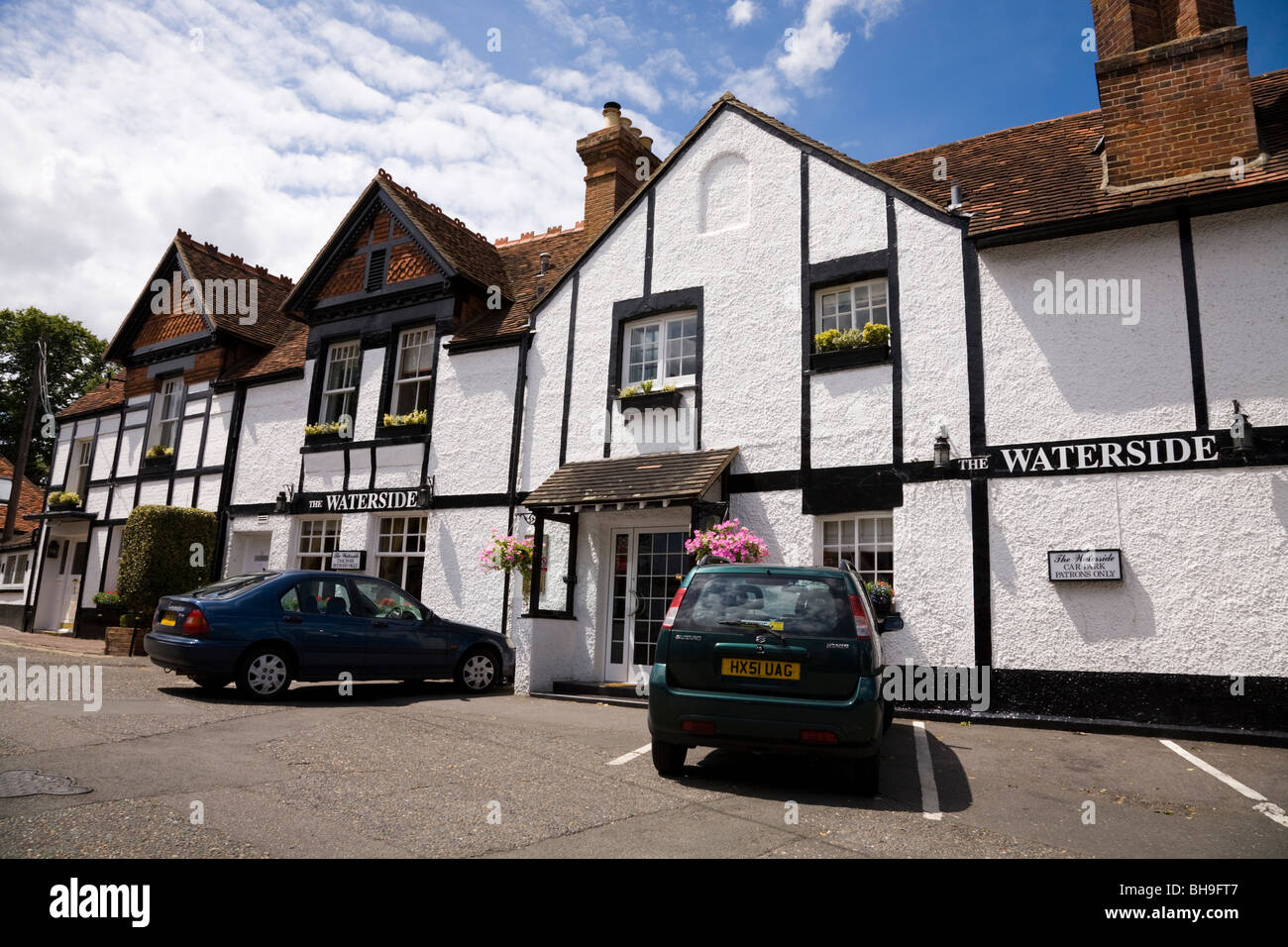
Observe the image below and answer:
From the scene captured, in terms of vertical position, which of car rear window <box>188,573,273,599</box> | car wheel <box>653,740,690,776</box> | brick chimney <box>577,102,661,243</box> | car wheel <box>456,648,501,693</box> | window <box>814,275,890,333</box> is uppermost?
brick chimney <box>577,102,661,243</box>

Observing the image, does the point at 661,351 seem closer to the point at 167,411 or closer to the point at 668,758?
the point at 668,758

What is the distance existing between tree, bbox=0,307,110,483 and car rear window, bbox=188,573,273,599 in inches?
1291

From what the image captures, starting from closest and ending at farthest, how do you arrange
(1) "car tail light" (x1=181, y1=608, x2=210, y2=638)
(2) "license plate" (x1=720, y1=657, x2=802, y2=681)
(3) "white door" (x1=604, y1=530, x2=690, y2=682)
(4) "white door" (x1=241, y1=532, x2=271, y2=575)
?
(2) "license plate" (x1=720, y1=657, x2=802, y2=681)
(1) "car tail light" (x1=181, y1=608, x2=210, y2=638)
(3) "white door" (x1=604, y1=530, x2=690, y2=682)
(4) "white door" (x1=241, y1=532, x2=271, y2=575)

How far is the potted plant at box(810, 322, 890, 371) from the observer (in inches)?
428

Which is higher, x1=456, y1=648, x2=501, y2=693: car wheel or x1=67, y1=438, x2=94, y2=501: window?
x1=67, y1=438, x2=94, y2=501: window

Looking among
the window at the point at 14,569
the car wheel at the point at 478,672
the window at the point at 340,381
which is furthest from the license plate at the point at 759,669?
the window at the point at 14,569

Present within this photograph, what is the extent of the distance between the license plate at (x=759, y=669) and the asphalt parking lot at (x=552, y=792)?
2.69ft

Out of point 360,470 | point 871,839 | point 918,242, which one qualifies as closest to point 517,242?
point 360,470

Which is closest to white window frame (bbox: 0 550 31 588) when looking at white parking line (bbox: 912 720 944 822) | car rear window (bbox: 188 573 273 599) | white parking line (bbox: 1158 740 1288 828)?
car rear window (bbox: 188 573 273 599)

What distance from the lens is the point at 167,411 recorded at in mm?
19609

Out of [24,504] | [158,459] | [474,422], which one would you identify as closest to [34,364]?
[24,504]

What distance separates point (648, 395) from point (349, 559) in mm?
6692

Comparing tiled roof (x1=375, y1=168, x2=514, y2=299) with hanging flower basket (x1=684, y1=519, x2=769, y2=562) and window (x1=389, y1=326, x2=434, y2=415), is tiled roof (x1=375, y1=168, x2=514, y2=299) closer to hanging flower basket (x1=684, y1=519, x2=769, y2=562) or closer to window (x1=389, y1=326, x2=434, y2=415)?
window (x1=389, y1=326, x2=434, y2=415)
